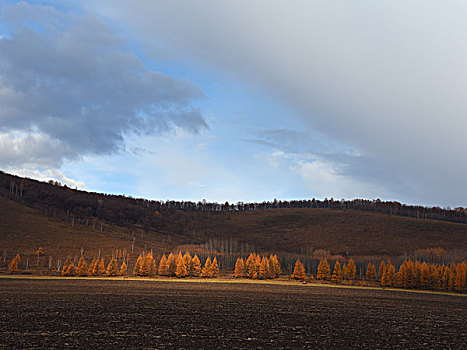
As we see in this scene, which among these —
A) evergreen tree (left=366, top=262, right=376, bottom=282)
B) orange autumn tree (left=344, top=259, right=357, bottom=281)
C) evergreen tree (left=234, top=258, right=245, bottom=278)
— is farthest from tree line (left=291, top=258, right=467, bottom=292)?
evergreen tree (left=234, top=258, right=245, bottom=278)

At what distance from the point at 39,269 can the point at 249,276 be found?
91.0 meters

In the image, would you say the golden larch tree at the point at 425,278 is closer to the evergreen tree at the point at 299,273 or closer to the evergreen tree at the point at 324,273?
the evergreen tree at the point at 324,273

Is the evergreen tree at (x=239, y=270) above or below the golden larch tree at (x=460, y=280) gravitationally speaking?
below

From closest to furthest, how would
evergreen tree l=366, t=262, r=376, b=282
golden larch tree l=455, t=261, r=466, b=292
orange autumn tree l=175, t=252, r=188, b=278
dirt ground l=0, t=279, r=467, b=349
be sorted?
1. dirt ground l=0, t=279, r=467, b=349
2. golden larch tree l=455, t=261, r=466, b=292
3. orange autumn tree l=175, t=252, r=188, b=278
4. evergreen tree l=366, t=262, r=376, b=282

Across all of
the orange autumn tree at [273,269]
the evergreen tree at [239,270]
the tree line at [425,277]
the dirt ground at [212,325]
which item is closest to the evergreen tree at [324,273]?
the tree line at [425,277]

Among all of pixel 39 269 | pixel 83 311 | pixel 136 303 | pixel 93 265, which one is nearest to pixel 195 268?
pixel 93 265

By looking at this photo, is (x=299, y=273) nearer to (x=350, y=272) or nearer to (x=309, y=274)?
(x=309, y=274)

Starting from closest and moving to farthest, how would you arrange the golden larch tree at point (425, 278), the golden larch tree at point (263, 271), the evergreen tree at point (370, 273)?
the golden larch tree at point (425, 278), the evergreen tree at point (370, 273), the golden larch tree at point (263, 271)

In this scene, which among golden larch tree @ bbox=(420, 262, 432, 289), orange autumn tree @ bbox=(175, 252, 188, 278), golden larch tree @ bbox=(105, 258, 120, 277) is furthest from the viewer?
orange autumn tree @ bbox=(175, 252, 188, 278)

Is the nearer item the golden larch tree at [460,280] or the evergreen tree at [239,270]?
the golden larch tree at [460,280]

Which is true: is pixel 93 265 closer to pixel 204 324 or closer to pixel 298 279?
pixel 298 279

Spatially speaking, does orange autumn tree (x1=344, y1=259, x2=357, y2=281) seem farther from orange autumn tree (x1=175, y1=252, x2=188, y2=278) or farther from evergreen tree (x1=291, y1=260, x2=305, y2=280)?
orange autumn tree (x1=175, y1=252, x2=188, y2=278)

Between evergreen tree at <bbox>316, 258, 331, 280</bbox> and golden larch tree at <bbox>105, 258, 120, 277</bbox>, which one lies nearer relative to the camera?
golden larch tree at <bbox>105, 258, 120, 277</bbox>

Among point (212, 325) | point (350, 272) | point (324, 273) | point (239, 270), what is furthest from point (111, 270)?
point (212, 325)
